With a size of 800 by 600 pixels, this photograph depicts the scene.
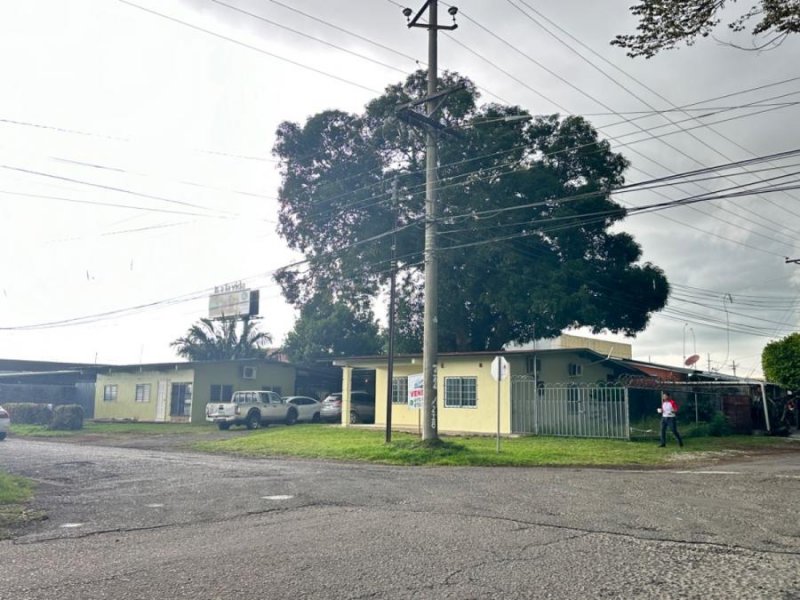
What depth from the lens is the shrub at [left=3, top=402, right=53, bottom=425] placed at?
36.1m

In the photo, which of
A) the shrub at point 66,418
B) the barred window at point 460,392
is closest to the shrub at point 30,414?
the shrub at point 66,418

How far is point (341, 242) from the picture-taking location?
124ft

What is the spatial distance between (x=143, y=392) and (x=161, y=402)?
186 centimetres

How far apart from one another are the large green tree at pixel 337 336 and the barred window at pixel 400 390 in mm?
17794

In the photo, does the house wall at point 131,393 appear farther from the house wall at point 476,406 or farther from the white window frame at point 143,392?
the house wall at point 476,406

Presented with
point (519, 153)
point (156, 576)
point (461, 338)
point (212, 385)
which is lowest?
point (156, 576)

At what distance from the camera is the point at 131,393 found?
137 ft

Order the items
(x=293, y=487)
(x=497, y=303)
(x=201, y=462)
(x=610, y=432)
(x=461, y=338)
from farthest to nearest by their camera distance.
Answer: (x=461, y=338) < (x=497, y=303) < (x=610, y=432) < (x=201, y=462) < (x=293, y=487)

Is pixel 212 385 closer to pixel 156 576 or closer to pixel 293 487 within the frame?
pixel 293 487

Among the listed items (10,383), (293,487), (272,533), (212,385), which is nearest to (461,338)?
(212,385)

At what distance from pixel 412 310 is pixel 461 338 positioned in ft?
11.0

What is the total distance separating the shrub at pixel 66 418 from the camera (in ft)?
112

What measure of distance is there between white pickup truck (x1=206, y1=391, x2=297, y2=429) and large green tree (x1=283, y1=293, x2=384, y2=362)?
577 inches

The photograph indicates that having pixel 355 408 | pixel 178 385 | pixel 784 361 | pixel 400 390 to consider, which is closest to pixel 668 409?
pixel 784 361
